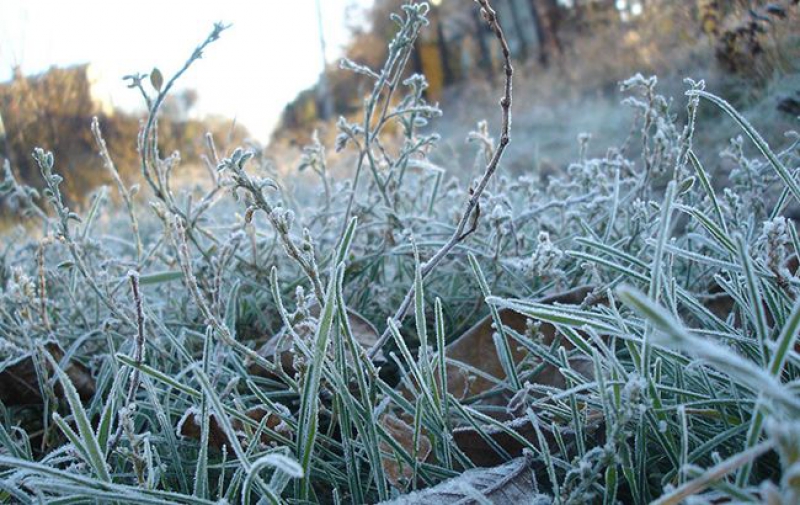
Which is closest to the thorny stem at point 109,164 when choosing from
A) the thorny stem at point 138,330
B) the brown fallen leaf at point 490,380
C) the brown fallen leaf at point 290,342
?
the brown fallen leaf at point 290,342

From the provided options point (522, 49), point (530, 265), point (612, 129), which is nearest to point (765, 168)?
point (530, 265)

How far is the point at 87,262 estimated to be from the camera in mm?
1402

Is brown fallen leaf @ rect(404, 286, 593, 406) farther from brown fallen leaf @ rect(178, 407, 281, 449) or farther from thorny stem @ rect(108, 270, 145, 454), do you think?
thorny stem @ rect(108, 270, 145, 454)

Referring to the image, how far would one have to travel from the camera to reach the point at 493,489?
0.63m

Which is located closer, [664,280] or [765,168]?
[664,280]

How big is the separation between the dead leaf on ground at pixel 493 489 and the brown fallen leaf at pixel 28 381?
2.37 feet

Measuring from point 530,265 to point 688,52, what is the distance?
5637 millimetres

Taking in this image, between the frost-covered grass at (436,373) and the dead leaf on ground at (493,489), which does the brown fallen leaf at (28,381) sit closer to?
the frost-covered grass at (436,373)

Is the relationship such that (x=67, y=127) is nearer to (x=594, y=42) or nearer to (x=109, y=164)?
(x=109, y=164)

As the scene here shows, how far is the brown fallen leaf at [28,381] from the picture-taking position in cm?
107

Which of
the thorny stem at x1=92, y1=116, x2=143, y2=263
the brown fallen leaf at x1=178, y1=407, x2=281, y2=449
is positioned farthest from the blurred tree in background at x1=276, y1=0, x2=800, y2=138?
the brown fallen leaf at x1=178, y1=407, x2=281, y2=449

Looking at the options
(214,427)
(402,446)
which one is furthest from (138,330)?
(402,446)

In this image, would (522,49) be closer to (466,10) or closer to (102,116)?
(466,10)

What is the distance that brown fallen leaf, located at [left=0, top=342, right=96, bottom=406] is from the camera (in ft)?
3.52
